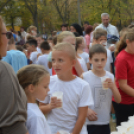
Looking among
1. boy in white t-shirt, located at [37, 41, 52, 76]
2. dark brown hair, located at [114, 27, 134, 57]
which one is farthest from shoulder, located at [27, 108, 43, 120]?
boy in white t-shirt, located at [37, 41, 52, 76]

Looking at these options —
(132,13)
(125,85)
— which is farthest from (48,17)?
(125,85)

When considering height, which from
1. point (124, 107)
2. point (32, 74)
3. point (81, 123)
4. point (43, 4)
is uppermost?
point (43, 4)

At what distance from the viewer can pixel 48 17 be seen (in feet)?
99.2

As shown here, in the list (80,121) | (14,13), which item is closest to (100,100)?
(80,121)

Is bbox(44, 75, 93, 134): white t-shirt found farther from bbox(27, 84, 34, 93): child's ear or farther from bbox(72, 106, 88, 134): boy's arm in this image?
bbox(27, 84, 34, 93): child's ear

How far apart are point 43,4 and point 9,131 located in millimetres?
28786

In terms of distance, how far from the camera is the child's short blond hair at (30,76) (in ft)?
6.17

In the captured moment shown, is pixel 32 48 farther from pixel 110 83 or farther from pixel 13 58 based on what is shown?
pixel 110 83

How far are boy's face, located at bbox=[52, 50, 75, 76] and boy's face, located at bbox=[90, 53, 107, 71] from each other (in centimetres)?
64

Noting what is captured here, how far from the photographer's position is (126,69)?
10.5 feet

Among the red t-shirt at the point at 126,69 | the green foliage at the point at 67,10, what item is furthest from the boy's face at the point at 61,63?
the green foliage at the point at 67,10

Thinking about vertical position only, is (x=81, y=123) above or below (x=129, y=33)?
below

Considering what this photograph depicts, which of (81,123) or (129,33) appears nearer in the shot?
(81,123)

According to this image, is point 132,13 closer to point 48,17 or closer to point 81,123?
point 48,17
